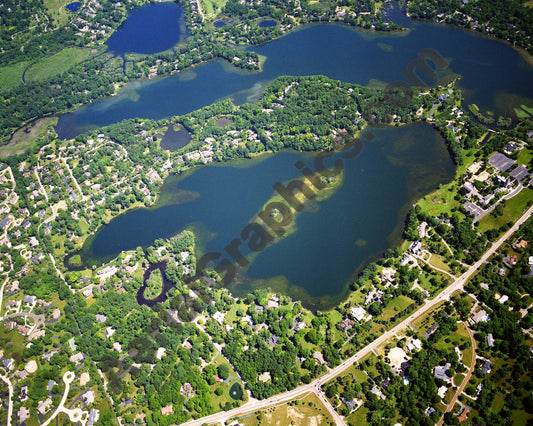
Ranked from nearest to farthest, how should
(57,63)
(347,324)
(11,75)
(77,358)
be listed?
(347,324), (77,358), (11,75), (57,63)

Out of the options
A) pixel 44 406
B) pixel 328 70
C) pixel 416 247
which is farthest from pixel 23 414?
pixel 328 70

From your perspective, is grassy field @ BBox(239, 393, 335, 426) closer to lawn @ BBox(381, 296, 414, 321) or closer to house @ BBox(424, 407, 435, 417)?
house @ BBox(424, 407, 435, 417)

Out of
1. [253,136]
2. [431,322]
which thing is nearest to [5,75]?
[253,136]

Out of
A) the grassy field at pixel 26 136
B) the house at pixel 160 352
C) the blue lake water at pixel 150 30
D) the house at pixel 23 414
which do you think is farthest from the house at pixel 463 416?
the blue lake water at pixel 150 30

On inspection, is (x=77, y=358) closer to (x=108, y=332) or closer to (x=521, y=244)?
(x=108, y=332)

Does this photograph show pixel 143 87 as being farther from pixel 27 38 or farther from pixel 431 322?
pixel 431 322

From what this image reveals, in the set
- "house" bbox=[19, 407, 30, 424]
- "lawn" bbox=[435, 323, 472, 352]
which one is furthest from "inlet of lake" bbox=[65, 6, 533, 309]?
"house" bbox=[19, 407, 30, 424]
